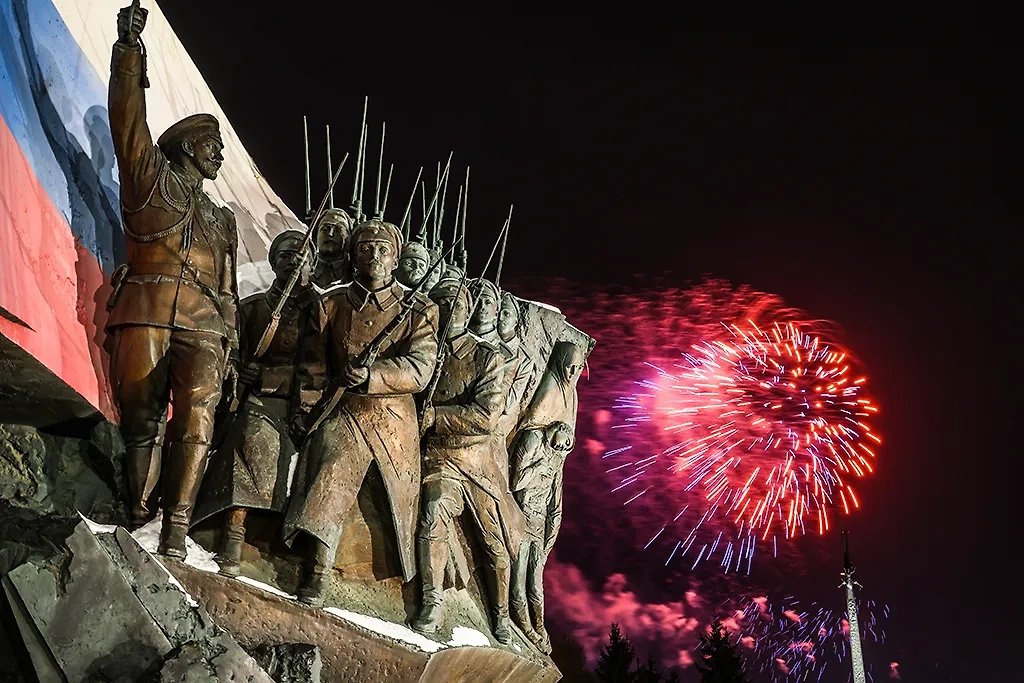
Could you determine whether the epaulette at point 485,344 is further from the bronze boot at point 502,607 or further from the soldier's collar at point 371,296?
the bronze boot at point 502,607

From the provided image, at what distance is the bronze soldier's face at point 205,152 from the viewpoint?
679 centimetres

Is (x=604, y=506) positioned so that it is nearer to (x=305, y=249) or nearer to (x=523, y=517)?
(x=523, y=517)

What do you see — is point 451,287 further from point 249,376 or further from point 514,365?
point 249,376

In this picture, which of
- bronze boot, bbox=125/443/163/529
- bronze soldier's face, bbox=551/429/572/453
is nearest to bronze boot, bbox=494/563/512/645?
bronze soldier's face, bbox=551/429/572/453

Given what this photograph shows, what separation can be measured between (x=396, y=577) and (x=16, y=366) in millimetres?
2606

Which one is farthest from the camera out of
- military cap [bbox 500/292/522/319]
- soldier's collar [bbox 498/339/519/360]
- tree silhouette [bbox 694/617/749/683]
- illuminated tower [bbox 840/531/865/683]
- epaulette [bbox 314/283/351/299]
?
tree silhouette [bbox 694/617/749/683]

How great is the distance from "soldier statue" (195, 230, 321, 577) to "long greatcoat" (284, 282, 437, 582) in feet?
0.38

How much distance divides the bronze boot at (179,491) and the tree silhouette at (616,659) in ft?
71.1

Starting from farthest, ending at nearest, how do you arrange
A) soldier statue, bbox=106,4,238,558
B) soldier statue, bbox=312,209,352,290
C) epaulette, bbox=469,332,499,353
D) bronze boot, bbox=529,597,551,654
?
1. bronze boot, bbox=529,597,551,654
2. epaulette, bbox=469,332,499,353
3. soldier statue, bbox=312,209,352,290
4. soldier statue, bbox=106,4,238,558

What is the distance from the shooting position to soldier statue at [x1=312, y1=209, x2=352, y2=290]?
7.81 meters

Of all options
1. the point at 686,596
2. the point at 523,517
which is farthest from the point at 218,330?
the point at 686,596

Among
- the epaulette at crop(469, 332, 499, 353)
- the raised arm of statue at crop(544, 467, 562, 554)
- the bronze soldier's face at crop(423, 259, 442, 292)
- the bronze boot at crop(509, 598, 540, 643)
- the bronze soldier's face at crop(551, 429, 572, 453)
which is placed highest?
the bronze soldier's face at crop(423, 259, 442, 292)

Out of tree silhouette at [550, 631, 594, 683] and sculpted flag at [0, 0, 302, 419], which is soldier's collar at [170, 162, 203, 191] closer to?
sculpted flag at [0, 0, 302, 419]

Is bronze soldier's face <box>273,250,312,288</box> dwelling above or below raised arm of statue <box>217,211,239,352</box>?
above
